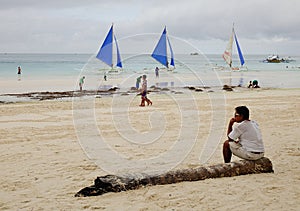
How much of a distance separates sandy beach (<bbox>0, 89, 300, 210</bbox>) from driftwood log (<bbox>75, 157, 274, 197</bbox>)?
0.11 meters

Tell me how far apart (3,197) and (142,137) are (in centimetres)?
501

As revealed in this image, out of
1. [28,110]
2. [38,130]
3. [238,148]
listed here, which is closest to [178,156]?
[238,148]

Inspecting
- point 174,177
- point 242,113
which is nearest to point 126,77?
point 242,113

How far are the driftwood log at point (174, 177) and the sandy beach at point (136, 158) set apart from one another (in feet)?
0.36

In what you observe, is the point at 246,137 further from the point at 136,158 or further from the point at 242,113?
the point at 136,158

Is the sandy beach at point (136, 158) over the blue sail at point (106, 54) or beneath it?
beneath

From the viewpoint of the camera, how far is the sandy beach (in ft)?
15.9

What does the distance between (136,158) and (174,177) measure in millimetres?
1911

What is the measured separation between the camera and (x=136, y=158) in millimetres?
7367

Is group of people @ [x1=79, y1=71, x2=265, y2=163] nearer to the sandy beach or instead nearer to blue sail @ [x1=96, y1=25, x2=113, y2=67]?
the sandy beach

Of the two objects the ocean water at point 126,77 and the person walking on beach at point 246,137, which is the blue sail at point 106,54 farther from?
the person walking on beach at point 246,137

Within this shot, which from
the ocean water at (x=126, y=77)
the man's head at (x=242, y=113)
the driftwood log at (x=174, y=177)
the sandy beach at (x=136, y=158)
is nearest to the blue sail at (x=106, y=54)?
the ocean water at (x=126, y=77)

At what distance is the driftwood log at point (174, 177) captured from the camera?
5.16 m

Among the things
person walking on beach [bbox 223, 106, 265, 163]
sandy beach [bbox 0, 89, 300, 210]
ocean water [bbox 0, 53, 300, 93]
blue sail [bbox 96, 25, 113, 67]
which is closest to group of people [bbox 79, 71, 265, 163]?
person walking on beach [bbox 223, 106, 265, 163]
